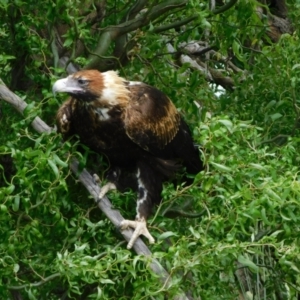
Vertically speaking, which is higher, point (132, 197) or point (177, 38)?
point (177, 38)

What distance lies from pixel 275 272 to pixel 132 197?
673 mm

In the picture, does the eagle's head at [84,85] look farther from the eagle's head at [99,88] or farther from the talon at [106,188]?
the talon at [106,188]

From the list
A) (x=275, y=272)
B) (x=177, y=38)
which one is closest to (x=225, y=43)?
(x=177, y=38)

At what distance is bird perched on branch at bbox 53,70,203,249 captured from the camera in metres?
4.50

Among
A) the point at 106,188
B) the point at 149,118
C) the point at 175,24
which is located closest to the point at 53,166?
the point at 106,188

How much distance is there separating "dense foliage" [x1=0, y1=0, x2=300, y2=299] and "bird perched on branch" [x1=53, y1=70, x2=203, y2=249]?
3.2 inches

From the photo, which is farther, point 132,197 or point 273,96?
point 273,96

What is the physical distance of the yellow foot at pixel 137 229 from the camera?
4078mm

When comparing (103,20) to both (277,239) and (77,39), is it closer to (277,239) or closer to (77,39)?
(77,39)

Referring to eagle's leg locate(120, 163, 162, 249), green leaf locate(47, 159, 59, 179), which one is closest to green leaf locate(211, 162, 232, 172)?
green leaf locate(47, 159, 59, 179)

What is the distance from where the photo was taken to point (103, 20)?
490 cm

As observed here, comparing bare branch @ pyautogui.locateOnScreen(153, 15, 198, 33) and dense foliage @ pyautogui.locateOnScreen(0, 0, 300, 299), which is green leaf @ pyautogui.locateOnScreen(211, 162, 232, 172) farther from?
bare branch @ pyautogui.locateOnScreen(153, 15, 198, 33)

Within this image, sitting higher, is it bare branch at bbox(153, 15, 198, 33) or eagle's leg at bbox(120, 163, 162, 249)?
bare branch at bbox(153, 15, 198, 33)

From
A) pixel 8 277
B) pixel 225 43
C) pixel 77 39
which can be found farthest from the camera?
pixel 225 43
